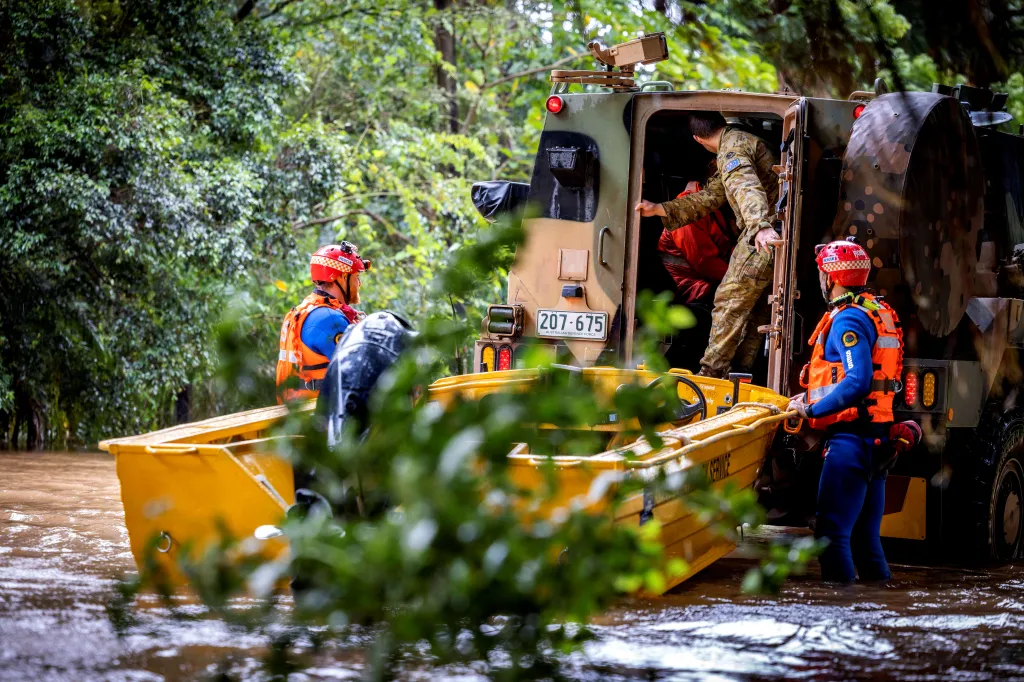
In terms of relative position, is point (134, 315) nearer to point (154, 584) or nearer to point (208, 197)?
point (208, 197)

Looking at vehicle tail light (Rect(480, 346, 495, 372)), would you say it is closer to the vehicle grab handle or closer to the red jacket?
the vehicle grab handle

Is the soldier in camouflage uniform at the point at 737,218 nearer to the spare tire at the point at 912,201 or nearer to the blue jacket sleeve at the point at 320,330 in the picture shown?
the spare tire at the point at 912,201

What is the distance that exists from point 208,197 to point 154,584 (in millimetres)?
11077

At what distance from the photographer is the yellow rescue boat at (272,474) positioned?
17.5ft

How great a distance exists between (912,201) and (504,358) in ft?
8.62

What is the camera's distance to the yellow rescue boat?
5340mm

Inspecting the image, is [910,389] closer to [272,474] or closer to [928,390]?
[928,390]

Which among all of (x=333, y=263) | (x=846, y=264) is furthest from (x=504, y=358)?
A: (x=846, y=264)

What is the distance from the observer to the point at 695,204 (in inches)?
325

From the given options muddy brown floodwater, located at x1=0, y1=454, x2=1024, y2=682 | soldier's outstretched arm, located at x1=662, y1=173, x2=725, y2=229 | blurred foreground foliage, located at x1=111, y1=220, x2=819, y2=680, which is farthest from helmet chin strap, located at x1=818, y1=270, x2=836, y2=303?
blurred foreground foliage, located at x1=111, y1=220, x2=819, y2=680

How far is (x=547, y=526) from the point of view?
11.1ft

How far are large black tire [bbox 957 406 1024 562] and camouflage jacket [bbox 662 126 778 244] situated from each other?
1707 mm

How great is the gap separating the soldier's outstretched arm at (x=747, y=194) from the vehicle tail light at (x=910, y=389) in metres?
1.18

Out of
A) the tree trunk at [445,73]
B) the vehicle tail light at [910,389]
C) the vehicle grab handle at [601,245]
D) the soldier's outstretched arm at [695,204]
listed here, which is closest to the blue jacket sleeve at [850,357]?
the vehicle tail light at [910,389]
